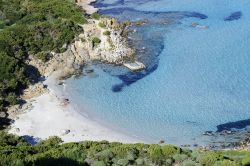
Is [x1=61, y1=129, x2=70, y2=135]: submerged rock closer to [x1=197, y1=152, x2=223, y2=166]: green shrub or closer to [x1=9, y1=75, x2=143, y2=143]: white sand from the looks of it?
[x1=9, y1=75, x2=143, y2=143]: white sand

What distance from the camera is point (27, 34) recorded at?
5350 cm

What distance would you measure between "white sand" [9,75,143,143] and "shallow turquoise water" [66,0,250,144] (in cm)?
123

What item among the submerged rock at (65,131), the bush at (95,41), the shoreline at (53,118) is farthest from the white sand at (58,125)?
the bush at (95,41)

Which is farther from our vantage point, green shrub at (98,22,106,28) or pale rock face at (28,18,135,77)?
green shrub at (98,22,106,28)

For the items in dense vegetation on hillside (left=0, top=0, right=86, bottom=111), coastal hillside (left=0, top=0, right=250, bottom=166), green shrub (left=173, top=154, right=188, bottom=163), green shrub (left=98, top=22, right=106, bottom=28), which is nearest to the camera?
green shrub (left=173, top=154, right=188, bottom=163)

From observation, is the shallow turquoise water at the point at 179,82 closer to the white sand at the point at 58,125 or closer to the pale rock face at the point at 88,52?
the white sand at the point at 58,125

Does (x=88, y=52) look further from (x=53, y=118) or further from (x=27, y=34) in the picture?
(x=53, y=118)

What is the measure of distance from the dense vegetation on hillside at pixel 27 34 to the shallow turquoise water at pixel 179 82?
499 centimetres

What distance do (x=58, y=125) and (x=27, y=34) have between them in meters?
15.5

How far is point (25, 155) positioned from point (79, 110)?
12.9 m

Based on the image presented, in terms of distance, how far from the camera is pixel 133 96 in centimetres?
4566

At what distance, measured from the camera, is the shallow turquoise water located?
41438 mm

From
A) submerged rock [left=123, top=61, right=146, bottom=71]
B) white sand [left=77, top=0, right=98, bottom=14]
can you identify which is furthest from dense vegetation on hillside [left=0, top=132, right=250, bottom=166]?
white sand [left=77, top=0, right=98, bottom=14]

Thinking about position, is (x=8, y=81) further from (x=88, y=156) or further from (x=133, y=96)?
(x=88, y=156)
